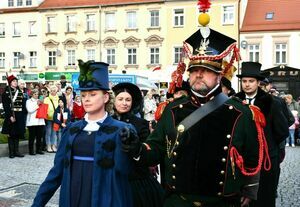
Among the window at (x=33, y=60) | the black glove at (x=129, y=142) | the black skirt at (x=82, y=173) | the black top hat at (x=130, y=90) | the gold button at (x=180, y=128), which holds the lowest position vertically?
the black skirt at (x=82, y=173)

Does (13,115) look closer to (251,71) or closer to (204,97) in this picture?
(251,71)

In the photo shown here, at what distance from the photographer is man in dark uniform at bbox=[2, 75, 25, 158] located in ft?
36.2

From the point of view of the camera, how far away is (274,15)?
3769cm

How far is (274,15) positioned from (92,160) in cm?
3675

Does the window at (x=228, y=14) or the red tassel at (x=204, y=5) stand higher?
the window at (x=228, y=14)

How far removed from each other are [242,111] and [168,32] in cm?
3651

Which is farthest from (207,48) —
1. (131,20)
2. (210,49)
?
(131,20)

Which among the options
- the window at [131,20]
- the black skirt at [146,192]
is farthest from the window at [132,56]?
the black skirt at [146,192]

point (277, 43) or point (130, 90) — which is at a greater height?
point (277, 43)

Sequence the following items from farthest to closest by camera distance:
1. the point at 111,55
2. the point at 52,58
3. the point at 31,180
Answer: the point at 52,58, the point at 111,55, the point at 31,180

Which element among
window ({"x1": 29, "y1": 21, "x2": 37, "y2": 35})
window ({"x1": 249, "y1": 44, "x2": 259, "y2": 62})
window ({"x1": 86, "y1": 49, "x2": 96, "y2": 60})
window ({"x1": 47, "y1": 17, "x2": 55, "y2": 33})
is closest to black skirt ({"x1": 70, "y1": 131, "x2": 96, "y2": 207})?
window ({"x1": 249, "y1": 44, "x2": 259, "y2": 62})

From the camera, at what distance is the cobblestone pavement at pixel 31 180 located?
21.9ft

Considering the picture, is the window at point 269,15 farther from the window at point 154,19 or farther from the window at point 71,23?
the window at point 71,23

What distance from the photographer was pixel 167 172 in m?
3.37
